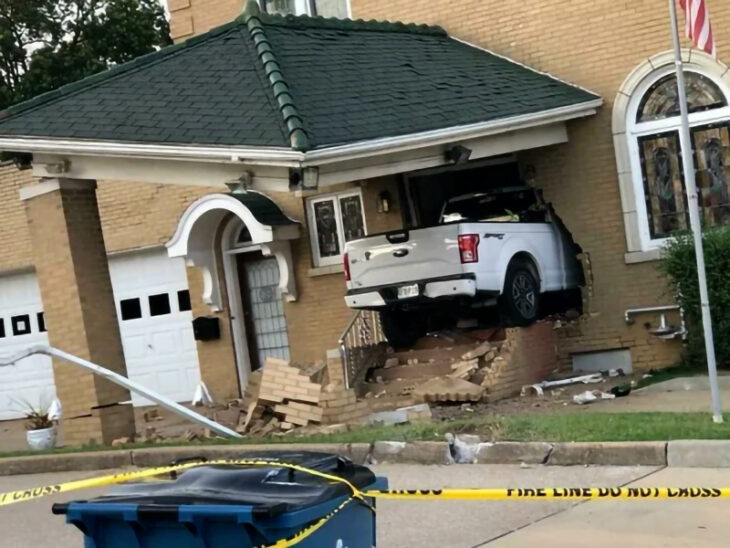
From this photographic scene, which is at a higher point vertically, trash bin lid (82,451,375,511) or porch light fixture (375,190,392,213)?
porch light fixture (375,190,392,213)

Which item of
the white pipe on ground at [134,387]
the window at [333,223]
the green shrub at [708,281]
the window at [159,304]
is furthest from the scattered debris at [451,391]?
the window at [159,304]

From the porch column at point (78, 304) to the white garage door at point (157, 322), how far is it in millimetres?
5164

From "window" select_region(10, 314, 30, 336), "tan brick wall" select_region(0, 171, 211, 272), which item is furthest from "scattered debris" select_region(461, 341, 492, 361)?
"window" select_region(10, 314, 30, 336)

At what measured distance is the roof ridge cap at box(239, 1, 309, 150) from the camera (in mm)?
11414

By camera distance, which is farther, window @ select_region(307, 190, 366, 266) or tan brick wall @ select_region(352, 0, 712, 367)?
window @ select_region(307, 190, 366, 266)

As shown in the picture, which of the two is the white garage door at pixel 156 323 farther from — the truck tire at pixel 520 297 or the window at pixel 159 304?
the truck tire at pixel 520 297

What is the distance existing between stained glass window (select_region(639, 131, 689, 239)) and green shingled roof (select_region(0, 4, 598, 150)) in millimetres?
1090

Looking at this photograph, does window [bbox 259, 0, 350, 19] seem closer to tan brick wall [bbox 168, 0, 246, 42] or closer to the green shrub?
tan brick wall [bbox 168, 0, 246, 42]

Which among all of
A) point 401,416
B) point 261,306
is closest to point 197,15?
point 261,306

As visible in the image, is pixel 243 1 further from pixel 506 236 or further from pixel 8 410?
pixel 8 410

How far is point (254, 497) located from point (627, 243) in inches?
404

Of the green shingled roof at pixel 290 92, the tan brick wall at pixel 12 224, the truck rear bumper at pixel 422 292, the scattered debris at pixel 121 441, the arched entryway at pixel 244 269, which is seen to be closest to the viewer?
the green shingled roof at pixel 290 92

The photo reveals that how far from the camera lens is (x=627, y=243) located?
1406cm

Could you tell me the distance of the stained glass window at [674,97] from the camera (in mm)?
13602
